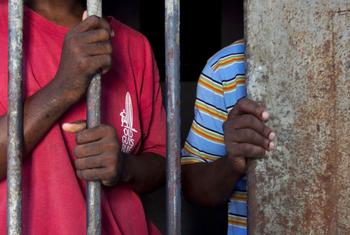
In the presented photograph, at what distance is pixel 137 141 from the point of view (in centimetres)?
149

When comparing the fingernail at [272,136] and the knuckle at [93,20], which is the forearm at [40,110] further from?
the fingernail at [272,136]

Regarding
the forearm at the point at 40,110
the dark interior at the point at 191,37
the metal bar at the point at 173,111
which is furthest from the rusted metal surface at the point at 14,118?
the dark interior at the point at 191,37

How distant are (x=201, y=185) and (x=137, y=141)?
0.59 ft

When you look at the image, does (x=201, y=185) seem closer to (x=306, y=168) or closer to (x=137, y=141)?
(x=137, y=141)

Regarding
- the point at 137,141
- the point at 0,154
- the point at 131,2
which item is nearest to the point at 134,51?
the point at 137,141

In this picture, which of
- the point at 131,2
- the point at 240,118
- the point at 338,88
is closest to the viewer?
the point at 338,88

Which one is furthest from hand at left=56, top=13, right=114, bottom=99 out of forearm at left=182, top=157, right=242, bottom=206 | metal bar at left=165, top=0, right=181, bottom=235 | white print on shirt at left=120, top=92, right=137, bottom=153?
forearm at left=182, top=157, right=242, bottom=206

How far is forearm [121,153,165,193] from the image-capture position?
141 centimetres

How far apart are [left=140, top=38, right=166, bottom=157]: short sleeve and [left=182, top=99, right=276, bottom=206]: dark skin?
0.09 m

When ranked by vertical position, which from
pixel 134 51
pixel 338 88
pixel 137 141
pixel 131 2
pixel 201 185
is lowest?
pixel 201 185

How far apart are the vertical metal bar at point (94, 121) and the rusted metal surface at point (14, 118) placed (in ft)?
0.39

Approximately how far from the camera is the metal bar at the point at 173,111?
3.93 feet

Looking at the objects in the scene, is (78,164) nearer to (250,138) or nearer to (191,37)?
(250,138)

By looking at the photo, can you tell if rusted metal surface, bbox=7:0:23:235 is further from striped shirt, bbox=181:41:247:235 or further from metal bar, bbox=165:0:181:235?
striped shirt, bbox=181:41:247:235
